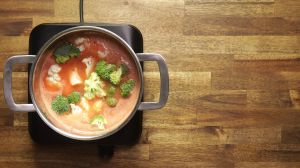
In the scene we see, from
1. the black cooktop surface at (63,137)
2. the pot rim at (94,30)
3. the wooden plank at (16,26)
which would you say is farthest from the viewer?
the wooden plank at (16,26)

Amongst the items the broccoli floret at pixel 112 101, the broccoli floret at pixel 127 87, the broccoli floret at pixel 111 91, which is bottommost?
the broccoli floret at pixel 112 101

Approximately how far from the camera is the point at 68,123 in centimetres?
114

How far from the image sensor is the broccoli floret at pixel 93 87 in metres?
1.13

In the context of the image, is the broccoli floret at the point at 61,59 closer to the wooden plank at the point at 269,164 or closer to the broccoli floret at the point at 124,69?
the broccoli floret at the point at 124,69

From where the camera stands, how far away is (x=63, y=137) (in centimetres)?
122

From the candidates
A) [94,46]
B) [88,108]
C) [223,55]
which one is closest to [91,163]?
[88,108]

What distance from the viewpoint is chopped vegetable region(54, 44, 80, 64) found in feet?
3.68

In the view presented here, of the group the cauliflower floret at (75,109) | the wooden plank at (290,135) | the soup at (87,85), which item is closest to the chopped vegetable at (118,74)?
the soup at (87,85)

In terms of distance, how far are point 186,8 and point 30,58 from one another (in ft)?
1.67

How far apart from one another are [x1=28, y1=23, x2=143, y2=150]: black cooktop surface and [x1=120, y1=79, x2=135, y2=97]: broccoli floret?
0.10 m

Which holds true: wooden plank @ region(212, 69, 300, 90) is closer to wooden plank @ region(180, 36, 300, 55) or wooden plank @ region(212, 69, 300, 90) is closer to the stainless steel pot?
wooden plank @ region(180, 36, 300, 55)

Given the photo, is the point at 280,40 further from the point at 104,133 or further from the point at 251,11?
the point at 104,133

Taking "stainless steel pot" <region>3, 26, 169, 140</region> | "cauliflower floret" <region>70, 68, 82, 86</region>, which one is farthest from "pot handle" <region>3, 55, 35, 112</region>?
"cauliflower floret" <region>70, 68, 82, 86</region>

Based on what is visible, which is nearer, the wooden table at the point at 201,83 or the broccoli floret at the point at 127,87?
the broccoli floret at the point at 127,87
